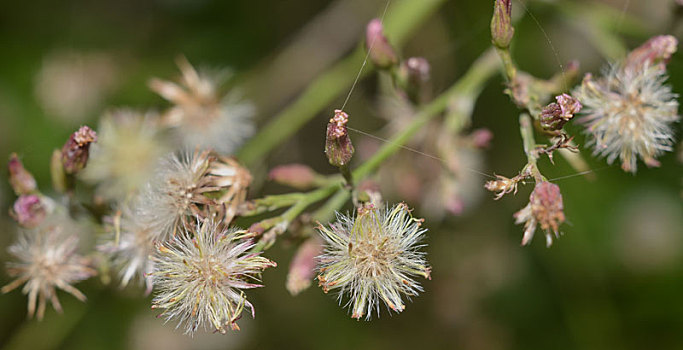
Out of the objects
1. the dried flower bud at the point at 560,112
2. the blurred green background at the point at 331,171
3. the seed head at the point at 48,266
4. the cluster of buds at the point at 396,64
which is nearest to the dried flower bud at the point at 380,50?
the cluster of buds at the point at 396,64

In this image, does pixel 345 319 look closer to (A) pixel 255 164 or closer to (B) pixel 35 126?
(A) pixel 255 164

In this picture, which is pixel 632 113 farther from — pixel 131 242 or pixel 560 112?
pixel 131 242

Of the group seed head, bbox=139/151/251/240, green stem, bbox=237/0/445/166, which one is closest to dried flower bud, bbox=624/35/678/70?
green stem, bbox=237/0/445/166

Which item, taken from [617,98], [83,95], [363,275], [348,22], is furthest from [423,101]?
[83,95]

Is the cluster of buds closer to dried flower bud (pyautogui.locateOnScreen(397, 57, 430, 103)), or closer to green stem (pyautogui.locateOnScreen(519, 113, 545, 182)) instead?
dried flower bud (pyautogui.locateOnScreen(397, 57, 430, 103))

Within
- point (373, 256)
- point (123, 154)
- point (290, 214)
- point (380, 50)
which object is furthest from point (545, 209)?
point (123, 154)

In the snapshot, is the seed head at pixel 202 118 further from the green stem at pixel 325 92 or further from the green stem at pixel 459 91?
the green stem at pixel 459 91
